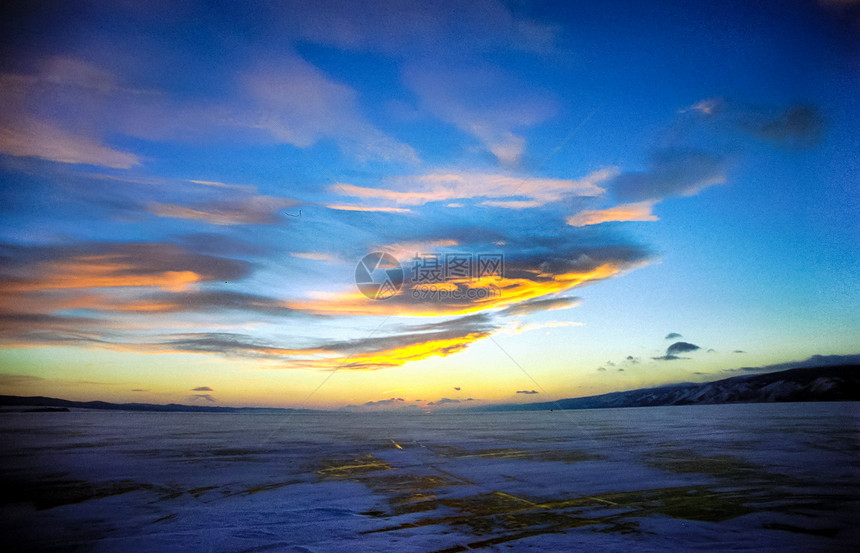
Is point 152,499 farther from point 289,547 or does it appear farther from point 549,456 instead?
point 549,456

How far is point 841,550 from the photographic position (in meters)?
6.61

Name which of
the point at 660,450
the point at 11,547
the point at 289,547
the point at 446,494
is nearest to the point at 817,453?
the point at 660,450

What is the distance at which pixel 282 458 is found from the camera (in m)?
18.9

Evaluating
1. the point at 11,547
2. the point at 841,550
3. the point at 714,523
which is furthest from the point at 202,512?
the point at 841,550

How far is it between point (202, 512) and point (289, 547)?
3492 mm

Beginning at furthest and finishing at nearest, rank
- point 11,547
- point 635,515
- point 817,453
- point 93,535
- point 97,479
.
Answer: point 817,453 → point 97,479 → point 635,515 → point 93,535 → point 11,547

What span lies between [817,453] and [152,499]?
2182 cm

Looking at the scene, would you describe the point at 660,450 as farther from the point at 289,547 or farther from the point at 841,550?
the point at 289,547

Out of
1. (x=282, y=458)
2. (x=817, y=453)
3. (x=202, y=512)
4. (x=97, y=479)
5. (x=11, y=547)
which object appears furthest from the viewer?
(x=282, y=458)

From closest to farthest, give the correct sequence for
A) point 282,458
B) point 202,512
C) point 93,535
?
point 93,535 < point 202,512 < point 282,458

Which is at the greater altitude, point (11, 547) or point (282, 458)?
point (11, 547)

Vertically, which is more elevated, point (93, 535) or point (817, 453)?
point (93, 535)

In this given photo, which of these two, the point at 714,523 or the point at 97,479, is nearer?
the point at 714,523

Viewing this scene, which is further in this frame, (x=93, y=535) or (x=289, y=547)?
(x=93, y=535)
